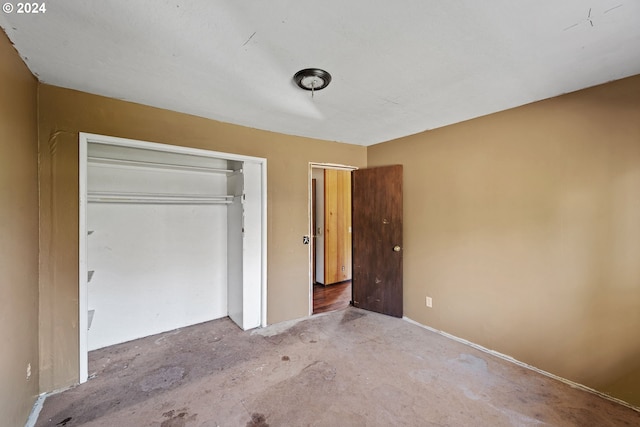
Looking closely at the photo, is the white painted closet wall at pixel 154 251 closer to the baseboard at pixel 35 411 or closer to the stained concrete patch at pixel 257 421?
the baseboard at pixel 35 411

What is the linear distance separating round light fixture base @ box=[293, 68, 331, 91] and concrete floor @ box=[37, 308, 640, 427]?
2.34 meters

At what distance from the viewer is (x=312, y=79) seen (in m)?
1.82

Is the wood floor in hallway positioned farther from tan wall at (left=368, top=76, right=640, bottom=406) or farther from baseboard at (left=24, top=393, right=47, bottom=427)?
baseboard at (left=24, top=393, right=47, bottom=427)

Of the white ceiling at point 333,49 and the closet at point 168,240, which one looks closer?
the white ceiling at point 333,49

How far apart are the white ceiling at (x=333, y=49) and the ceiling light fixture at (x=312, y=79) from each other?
6cm

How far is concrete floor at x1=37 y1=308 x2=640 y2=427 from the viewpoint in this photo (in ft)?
5.78

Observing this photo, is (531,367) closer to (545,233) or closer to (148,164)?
(545,233)

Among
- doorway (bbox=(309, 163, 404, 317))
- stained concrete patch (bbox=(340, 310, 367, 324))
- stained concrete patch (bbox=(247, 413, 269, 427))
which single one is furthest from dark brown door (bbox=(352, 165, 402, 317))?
stained concrete patch (bbox=(247, 413, 269, 427))

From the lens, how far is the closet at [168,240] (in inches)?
104

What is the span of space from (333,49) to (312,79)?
325 mm

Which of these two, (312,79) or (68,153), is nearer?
(312,79)

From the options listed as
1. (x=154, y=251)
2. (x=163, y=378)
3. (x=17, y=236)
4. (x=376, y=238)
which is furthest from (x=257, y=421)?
(x=376, y=238)

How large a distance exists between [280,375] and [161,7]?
8.53ft

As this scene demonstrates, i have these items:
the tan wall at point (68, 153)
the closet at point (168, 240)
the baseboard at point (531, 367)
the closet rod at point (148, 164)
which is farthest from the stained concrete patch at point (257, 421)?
the closet rod at point (148, 164)
